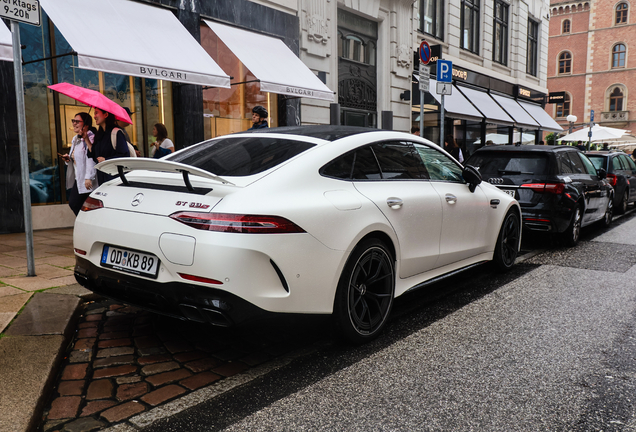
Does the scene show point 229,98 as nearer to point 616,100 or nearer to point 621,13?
point 616,100

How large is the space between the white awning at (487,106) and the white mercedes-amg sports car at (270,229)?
1659 cm

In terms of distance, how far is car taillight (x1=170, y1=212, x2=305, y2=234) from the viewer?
290cm

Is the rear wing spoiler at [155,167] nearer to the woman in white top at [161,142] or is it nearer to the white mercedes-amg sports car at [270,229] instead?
the white mercedes-amg sports car at [270,229]

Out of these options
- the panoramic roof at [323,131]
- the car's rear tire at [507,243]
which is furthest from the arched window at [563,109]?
the panoramic roof at [323,131]

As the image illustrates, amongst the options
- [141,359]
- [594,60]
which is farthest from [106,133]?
[594,60]

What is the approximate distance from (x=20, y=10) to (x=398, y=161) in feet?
12.5

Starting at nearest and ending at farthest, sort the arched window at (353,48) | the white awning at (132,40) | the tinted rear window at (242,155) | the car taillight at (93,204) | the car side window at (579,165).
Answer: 1. the tinted rear window at (242,155)
2. the car taillight at (93,204)
3. the white awning at (132,40)
4. the car side window at (579,165)
5. the arched window at (353,48)

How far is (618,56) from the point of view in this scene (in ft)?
200

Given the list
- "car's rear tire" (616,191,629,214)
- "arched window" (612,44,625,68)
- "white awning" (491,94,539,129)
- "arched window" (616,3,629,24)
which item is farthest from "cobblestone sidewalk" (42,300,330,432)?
"arched window" (616,3,629,24)

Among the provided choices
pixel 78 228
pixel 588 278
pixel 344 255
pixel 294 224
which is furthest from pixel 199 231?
pixel 588 278

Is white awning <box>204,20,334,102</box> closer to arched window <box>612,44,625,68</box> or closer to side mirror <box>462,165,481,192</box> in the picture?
side mirror <box>462,165,481,192</box>

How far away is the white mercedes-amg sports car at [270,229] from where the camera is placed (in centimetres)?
294

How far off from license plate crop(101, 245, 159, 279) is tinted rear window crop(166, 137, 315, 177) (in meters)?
0.70

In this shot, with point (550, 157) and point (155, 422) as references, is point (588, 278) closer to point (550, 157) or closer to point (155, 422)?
point (550, 157)
